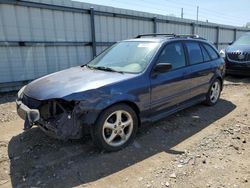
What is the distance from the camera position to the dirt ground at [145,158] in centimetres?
302

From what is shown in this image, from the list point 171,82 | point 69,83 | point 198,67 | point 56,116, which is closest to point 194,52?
point 198,67

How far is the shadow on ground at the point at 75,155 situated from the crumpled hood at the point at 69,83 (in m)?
0.85

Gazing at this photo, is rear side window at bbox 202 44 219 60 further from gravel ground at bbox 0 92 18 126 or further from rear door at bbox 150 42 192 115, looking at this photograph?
gravel ground at bbox 0 92 18 126

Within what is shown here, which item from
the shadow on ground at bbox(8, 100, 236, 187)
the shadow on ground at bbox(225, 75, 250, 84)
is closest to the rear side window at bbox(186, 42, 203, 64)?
the shadow on ground at bbox(8, 100, 236, 187)

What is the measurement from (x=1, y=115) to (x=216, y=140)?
14.4ft

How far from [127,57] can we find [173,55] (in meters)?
0.88

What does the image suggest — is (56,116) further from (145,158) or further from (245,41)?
(245,41)

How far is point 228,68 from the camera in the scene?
9.50 meters

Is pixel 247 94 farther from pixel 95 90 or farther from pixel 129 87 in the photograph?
pixel 95 90

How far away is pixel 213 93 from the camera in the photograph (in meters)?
5.94

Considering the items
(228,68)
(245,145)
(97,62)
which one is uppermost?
(97,62)

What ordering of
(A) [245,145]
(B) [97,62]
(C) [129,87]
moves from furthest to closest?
(B) [97,62] < (A) [245,145] < (C) [129,87]

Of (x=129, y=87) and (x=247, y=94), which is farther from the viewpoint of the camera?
(x=247, y=94)

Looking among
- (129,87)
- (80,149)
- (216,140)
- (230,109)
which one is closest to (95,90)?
(129,87)
